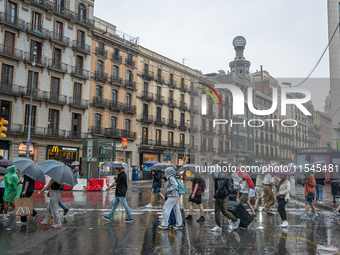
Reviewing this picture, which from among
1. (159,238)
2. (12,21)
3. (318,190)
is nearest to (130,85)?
(12,21)

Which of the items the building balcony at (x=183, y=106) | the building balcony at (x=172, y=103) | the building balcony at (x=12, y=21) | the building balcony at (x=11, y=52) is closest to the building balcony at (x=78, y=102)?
the building balcony at (x=11, y=52)

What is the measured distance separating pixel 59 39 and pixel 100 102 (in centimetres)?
843

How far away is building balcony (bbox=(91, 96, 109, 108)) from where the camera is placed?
38.0m

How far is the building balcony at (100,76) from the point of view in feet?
126

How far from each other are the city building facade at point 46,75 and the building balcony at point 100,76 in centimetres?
116

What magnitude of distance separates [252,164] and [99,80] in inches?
1284

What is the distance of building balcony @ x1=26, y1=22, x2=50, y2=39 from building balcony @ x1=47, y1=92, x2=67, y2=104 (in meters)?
5.91

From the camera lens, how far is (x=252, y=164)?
883 cm

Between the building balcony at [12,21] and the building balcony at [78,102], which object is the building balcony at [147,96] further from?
the building balcony at [12,21]

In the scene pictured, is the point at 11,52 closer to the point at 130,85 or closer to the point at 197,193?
the point at 130,85

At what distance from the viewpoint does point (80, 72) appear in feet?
121

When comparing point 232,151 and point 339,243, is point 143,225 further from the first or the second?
point 339,243

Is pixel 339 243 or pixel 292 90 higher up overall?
pixel 292 90

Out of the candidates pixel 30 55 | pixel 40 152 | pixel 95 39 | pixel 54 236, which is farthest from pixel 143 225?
pixel 95 39
